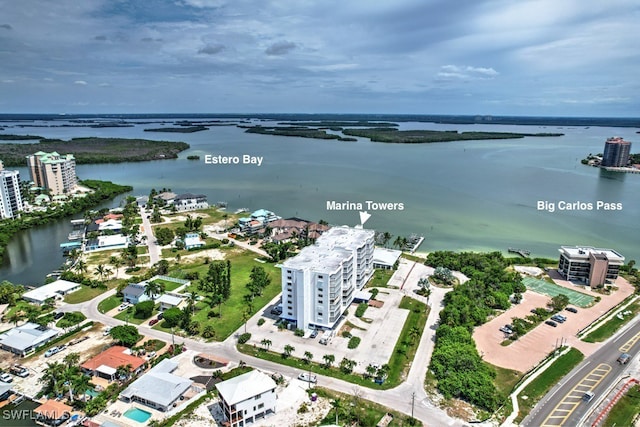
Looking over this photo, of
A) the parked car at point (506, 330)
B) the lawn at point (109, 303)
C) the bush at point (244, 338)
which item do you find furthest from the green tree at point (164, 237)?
the parked car at point (506, 330)

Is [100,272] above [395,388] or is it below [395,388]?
above

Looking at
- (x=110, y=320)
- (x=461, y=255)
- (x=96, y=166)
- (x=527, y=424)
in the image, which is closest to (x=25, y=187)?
(x=96, y=166)

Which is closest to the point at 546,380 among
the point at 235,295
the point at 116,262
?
the point at 235,295

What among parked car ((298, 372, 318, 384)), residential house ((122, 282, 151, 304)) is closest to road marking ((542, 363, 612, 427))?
parked car ((298, 372, 318, 384))

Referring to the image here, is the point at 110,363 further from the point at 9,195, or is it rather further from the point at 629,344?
the point at 9,195

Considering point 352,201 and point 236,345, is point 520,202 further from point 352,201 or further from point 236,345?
point 236,345

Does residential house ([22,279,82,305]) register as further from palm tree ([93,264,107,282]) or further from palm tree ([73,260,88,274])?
palm tree ([73,260,88,274])
